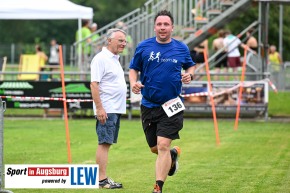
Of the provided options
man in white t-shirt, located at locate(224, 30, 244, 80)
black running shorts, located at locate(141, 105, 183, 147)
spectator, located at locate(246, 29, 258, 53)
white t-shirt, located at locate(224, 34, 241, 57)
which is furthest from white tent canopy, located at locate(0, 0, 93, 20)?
black running shorts, located at locate(141, 105, 183, 147)

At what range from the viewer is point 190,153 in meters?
17.3

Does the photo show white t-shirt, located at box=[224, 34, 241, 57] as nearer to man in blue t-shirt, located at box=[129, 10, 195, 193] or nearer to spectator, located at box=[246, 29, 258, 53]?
spectator, located at box=[246, 29, 258, 53]

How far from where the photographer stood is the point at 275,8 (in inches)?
1608

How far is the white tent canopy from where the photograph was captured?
1003 inches

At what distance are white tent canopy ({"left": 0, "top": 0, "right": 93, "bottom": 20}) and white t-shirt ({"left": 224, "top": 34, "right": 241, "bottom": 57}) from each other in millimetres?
4309

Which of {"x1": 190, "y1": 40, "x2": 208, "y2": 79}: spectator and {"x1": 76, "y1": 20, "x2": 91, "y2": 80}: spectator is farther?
{"x1": 76, "y1": 20, "x2": 91, "y2": 80}: spectator

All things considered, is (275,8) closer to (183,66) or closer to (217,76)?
(217,76)

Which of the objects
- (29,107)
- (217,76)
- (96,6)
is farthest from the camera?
(96,6)

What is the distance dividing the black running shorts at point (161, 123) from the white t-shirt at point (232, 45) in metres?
16.0

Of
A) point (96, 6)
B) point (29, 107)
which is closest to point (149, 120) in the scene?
point (29, 107)

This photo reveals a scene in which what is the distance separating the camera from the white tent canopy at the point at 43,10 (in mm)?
25469

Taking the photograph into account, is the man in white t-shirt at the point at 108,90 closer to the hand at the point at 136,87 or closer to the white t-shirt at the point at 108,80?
the white t-shirt at the point at 108,80

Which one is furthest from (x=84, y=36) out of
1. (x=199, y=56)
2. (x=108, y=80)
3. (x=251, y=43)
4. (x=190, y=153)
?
(x=108, y=80)

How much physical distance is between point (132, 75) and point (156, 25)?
0.71 metres
